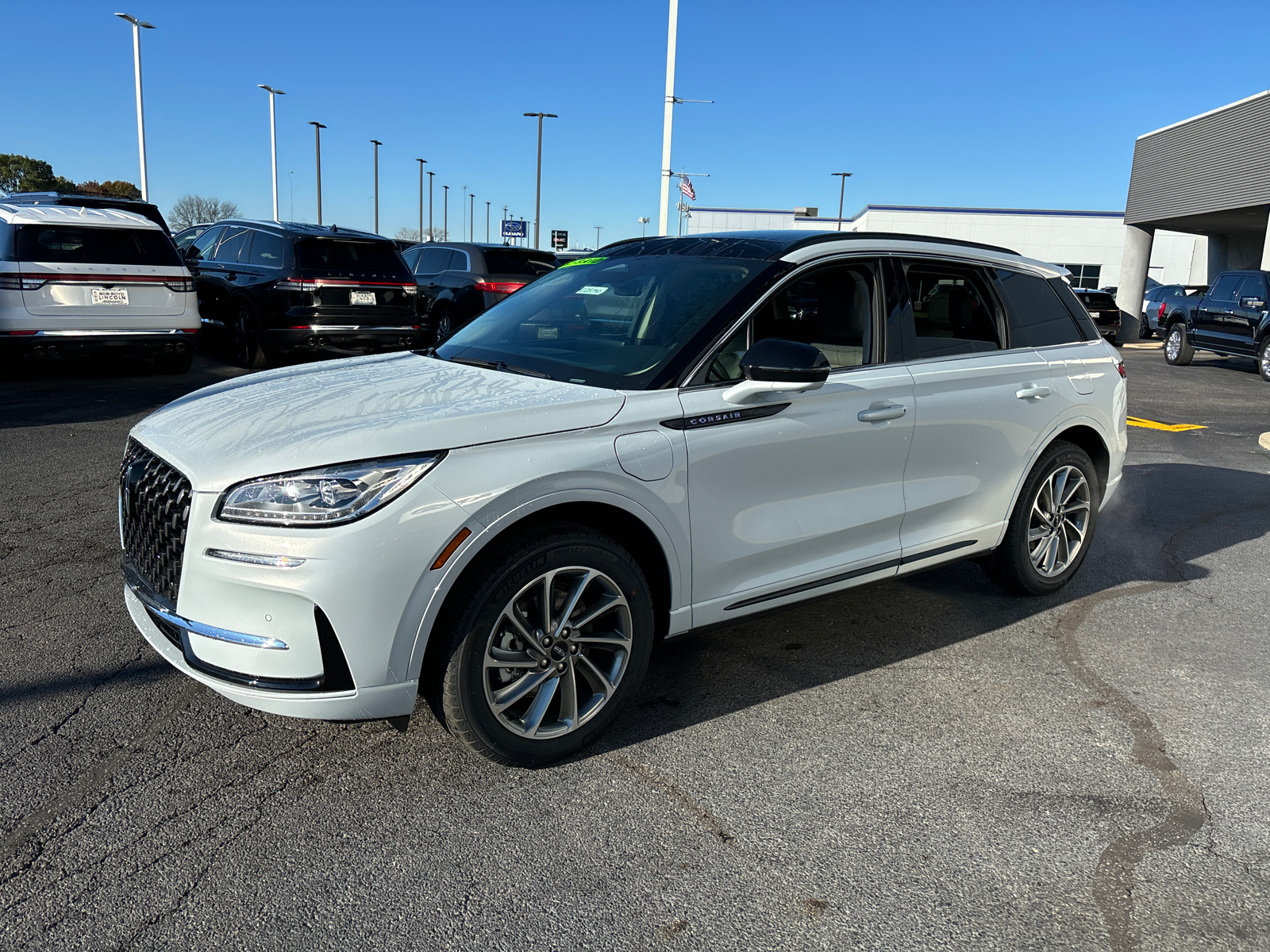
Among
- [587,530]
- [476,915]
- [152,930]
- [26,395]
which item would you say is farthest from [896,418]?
[26,395]

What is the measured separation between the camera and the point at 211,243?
13242mm

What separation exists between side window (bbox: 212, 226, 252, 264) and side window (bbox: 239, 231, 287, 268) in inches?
6.4

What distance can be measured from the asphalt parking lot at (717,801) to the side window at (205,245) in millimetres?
9590

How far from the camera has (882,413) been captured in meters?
3.85

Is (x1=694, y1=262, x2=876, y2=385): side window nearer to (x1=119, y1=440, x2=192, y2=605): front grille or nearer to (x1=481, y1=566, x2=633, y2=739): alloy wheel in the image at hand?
(x1=481, y1=566, x2=633, y2=739): alloy wheel

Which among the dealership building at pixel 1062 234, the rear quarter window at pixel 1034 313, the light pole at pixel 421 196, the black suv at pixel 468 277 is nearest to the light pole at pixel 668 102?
the black suv at pixel 468 277

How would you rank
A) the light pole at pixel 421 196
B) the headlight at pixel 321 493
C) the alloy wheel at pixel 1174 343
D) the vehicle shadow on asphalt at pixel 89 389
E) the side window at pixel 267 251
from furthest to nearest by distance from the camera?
the light pole at pixel 421 196
the alloy wheel at pixel 1174 343
the side window at pixel 267 251
the vehicle shadow on asphalt at pixel 89 389
the headlight at pixel 321 493

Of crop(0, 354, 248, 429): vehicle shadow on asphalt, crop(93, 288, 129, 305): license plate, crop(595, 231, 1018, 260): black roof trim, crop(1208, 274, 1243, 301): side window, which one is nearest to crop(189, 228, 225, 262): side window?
crop(0, 354, 248, 429): vehicle shadow on asphalt

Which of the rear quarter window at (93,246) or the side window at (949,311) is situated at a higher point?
the rear quarter window at (93,246)

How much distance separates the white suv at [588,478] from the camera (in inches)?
108

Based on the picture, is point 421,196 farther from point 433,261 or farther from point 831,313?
point 831,313

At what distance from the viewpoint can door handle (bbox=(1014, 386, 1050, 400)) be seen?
177 inches

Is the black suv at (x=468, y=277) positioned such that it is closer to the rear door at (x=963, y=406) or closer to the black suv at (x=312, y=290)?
the black suv at (x=312, y=290)

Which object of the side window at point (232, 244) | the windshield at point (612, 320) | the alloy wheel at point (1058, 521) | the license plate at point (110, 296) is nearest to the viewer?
the windshield at point (612, 320)
